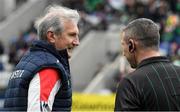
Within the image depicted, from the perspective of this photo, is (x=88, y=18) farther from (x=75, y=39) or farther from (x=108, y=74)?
(x=75, y=39)

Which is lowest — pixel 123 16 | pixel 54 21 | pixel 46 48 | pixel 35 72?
pixel 35 72

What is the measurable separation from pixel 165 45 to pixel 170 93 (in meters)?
13.0

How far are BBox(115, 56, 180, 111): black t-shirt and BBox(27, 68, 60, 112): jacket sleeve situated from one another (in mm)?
519

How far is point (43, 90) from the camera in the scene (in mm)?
4910

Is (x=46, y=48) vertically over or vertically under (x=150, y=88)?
over

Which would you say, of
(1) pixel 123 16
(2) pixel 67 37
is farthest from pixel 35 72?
(1) pixel 123 16

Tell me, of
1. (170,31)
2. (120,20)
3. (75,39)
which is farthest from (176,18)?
(75,39)

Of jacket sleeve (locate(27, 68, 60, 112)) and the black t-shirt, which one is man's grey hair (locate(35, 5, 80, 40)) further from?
the black t-shirt

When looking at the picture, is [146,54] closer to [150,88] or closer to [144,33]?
[144,33]

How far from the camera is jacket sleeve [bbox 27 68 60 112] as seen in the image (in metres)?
4.89

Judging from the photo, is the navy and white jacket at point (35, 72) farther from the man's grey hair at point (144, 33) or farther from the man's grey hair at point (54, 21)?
the man's grey hair at point (144, 33)

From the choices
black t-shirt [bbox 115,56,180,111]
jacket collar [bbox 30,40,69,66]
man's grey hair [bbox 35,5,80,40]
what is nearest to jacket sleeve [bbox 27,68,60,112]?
jacket collar [bbox 30,40,69,66]

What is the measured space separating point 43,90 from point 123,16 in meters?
15.1

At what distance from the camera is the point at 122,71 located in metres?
16.6
